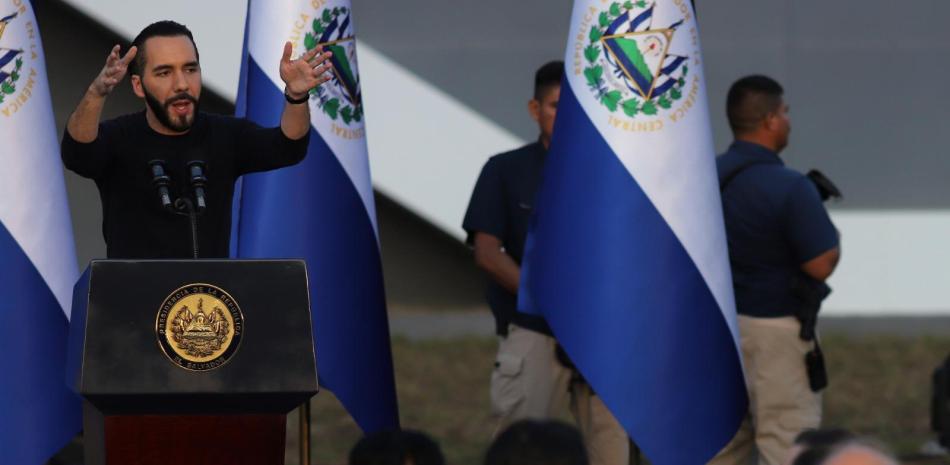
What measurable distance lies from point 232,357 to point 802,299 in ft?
10.6

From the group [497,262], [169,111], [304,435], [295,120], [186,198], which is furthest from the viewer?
[497,262]

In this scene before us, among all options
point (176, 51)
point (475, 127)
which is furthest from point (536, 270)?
point (475, 127)

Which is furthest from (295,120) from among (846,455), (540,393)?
(540,393)

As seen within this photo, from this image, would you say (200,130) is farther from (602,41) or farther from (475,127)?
(475,127)

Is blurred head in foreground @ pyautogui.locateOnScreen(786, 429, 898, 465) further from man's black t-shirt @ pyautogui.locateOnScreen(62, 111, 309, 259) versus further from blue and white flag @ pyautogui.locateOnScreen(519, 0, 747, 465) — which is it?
blue and white flag @ pyautogui.locateOnScreen(519, 0, 747, 465)

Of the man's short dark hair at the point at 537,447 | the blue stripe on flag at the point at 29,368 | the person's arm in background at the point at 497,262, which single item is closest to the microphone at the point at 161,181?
the man's short dark hair at the point at 537,447

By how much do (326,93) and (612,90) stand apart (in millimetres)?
1018

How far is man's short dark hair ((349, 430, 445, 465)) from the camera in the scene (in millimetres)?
3959

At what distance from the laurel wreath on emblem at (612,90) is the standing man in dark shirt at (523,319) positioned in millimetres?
805

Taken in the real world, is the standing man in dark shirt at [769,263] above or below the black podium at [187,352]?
below

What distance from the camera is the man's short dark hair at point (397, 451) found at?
3959 mm

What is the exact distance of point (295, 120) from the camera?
443cm

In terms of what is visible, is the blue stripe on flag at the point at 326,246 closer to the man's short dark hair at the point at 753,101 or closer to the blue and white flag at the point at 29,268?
the blue and white flag at the point at 29,268

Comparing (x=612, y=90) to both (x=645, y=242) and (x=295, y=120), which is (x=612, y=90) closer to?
(x=645, y=242)
